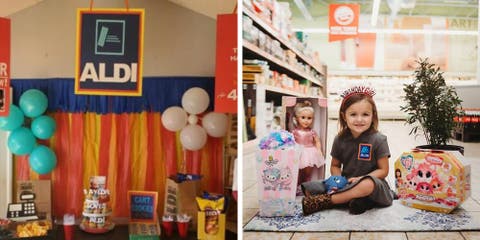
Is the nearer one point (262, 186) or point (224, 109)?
point (262, 186)

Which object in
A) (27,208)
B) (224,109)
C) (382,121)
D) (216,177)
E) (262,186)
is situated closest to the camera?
(382,121)

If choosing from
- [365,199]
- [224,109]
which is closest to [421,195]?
[365,199]

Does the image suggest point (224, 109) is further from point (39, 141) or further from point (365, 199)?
point (39, 141)

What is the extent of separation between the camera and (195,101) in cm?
532

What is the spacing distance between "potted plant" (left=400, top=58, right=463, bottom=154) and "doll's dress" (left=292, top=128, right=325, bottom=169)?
0.32m

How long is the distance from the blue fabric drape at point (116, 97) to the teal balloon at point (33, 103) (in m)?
0.20

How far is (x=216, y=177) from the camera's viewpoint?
19.1 feet

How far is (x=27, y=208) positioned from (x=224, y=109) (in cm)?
334

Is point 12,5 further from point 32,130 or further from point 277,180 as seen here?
point 277,180

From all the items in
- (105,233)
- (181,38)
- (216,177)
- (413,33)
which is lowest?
(105,233)

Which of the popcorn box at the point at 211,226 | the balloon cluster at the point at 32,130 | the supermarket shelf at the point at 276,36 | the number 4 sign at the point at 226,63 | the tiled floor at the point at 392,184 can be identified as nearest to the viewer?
the tiled floor at the point at 392,184

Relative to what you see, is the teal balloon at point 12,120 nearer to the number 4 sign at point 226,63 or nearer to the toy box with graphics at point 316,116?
the number 4 sign at point 226,63

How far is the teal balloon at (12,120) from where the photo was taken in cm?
547

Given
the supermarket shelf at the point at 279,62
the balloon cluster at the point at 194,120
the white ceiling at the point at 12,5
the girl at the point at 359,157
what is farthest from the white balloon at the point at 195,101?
the girl at the point at 359,157
